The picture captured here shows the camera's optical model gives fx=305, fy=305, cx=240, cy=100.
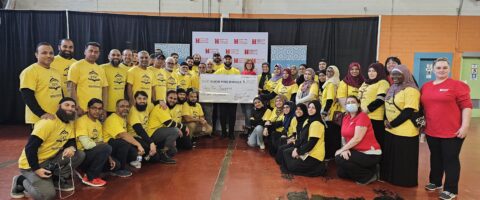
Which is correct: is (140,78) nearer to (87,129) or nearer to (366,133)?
(87,129)

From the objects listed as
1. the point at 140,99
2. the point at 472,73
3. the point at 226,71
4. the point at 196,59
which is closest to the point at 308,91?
the point at 226,71

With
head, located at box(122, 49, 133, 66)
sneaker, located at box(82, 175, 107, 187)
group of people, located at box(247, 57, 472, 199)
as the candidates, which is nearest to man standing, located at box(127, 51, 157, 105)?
head, located at box(122, 49, 133, 66)

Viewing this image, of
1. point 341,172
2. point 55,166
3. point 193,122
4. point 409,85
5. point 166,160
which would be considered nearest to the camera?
point 55,166

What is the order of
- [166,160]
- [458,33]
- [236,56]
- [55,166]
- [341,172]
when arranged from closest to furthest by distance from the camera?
[55,166] < [341,172] < [166,160] < [236,56] < [458,33]

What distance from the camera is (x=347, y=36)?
6816mm

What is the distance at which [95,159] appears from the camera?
334 cm

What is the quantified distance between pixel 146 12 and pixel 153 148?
6.20 m

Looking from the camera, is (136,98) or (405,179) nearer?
(405,179)

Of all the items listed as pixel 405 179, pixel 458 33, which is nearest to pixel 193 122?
pixel 405 179

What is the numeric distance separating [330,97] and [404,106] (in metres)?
1.11

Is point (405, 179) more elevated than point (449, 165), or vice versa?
point (449, 165)

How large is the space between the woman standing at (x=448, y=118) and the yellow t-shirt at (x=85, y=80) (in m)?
3.75

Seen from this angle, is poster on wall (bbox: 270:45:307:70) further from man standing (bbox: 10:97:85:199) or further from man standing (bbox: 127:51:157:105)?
man standing (bbox: 10:97:85:199)

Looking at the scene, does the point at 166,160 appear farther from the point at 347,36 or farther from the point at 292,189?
the point at 347,36
